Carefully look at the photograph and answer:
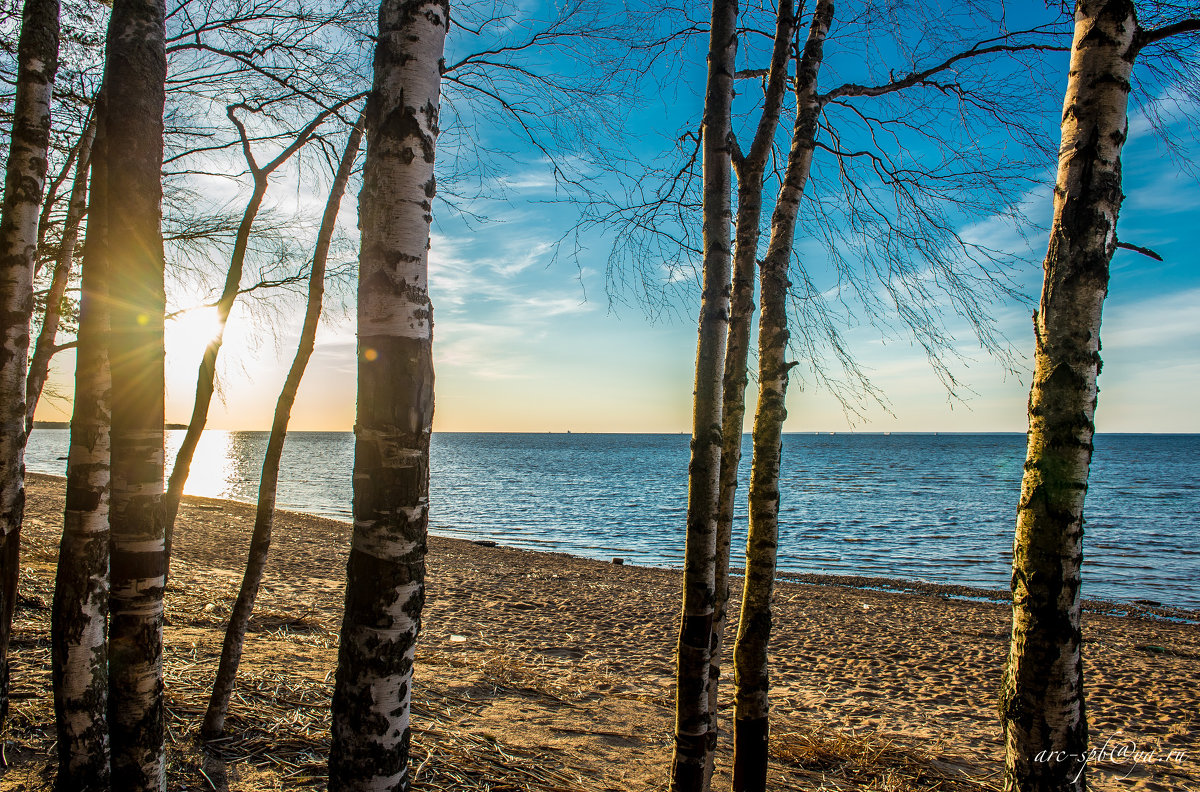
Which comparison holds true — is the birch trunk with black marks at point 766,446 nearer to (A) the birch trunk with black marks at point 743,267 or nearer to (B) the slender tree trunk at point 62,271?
(A) the birch trunk with black marks at point 743,267

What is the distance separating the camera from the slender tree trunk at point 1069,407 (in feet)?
8.34

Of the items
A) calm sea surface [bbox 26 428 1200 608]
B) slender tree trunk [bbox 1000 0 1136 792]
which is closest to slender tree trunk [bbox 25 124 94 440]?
slender tree trunk [bbox 1000 0 1136 792]

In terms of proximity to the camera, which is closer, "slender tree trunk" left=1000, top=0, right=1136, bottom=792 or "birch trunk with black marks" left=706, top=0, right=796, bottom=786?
"slender tree trunk" left=1000, top=0, right=1136, bottom=792

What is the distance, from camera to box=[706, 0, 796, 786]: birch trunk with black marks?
3.81 m

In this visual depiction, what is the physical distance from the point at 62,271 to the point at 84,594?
4.28 metres

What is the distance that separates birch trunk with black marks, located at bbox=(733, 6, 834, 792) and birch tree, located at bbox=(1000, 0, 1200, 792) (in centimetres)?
147

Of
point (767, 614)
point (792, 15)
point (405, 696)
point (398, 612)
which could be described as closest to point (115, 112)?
point (398, 612)

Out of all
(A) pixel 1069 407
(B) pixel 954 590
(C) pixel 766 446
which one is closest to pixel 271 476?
(C) pixel 766 446

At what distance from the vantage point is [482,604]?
1300cm

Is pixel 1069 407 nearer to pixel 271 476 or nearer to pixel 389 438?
pixel 389 438

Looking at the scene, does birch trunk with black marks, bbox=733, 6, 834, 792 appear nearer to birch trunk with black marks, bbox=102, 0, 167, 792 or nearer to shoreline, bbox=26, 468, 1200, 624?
birch trunk with black marks, bbox=102, 0, 167, 792

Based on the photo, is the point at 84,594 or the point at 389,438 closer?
the point at 389,438

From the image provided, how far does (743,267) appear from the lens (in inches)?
154

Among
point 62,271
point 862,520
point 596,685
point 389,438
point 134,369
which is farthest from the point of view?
point 862,520
